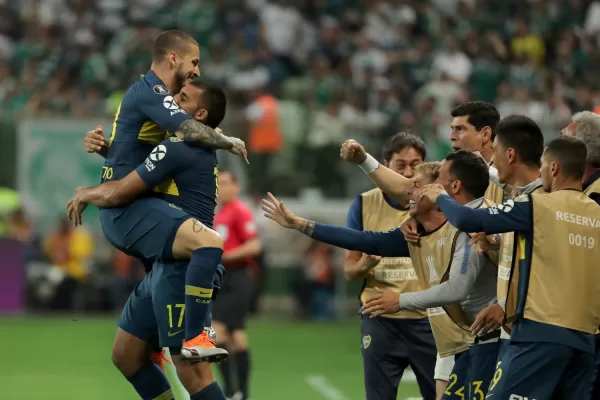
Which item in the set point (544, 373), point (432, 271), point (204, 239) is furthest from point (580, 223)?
point (204, 239)

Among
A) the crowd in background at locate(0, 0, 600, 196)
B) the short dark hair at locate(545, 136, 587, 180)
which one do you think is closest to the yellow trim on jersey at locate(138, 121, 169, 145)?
the short dark hair at locate(545, 136, 587, 180)

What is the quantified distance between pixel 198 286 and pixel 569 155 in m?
2.28

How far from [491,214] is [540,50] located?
1815 cm

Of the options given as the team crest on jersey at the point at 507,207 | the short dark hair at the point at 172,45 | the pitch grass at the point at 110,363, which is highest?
the short dark hair at the point at 172,45

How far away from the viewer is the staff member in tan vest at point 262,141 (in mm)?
19500

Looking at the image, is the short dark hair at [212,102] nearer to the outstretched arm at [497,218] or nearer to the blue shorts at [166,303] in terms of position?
the blue shorts at [166,303]

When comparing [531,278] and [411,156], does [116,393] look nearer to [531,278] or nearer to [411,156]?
[411,156]

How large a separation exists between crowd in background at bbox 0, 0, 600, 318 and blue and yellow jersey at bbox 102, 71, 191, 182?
11.2m

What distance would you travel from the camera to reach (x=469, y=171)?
7.08 metres

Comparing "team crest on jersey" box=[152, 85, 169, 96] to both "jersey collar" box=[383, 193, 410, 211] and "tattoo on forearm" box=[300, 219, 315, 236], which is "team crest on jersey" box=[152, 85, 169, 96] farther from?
"jersey collar" box=[383, 193, 410, 211]

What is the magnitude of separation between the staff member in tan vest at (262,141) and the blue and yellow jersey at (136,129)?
1191 cm

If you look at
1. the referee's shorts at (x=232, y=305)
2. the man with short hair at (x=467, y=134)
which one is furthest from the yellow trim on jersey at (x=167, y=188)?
the referee's shorts at (x=232, y=305)

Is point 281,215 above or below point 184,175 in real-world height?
below

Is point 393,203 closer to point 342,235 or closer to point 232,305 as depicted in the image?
point 342,235
